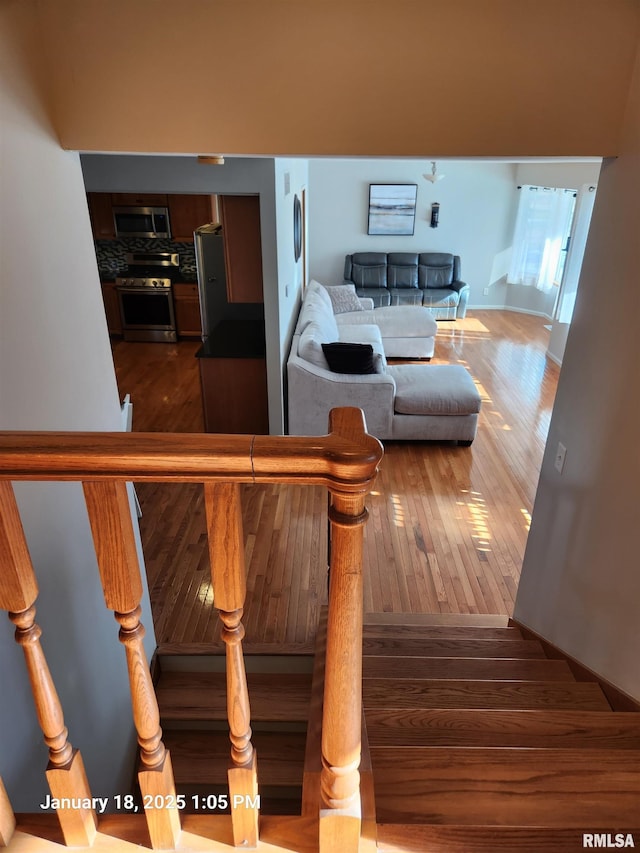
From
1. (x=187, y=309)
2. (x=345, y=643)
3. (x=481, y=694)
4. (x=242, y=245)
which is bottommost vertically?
(x=481, y=694)

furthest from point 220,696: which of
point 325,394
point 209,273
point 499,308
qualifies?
point 499,308

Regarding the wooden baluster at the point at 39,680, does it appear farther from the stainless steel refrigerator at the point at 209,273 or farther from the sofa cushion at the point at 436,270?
the sofa cushion at the point at 436,270

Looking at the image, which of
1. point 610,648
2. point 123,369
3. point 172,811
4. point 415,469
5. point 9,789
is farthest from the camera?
point 123,369

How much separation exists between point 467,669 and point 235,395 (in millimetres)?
3025

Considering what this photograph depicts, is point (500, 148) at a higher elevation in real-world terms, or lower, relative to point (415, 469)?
higher

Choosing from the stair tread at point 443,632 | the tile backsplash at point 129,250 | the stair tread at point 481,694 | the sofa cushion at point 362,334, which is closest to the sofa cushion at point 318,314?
the sofa cushion at point 362,334

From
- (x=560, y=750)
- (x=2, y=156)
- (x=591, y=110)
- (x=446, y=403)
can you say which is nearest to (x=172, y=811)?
(x=560, y=750)

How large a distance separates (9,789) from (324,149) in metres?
1.97

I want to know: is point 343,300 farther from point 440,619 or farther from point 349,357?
point 440,619

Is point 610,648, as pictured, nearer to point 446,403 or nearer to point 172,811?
point 172,811

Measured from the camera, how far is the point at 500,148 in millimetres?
1783

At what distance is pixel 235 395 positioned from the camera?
180 inches


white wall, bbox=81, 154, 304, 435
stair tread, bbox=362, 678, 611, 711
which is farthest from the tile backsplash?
stair tread, bbox=362, 678, 611, 711

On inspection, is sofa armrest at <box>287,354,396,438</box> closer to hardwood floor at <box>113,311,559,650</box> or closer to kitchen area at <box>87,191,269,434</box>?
kitchen area at <box>87,191,269,434</box>
